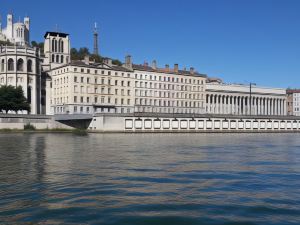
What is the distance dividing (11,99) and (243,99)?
→ 79.4m

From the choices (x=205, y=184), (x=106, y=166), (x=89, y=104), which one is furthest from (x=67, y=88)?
(x=205, y=184)

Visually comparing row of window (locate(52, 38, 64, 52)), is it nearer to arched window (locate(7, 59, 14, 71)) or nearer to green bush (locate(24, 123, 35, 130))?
arched window (locate(7, 59, 14, 71))

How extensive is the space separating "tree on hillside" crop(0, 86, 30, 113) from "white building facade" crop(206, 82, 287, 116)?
6039 cm

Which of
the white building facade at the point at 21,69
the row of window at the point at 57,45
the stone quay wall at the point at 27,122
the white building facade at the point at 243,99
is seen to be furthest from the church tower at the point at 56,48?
the white building facade at the point at 243,99

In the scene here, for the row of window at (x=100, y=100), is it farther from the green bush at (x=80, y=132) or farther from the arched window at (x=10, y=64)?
the arched window at (x=10, y=64)

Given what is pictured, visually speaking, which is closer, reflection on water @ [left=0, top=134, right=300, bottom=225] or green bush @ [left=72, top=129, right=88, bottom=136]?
reflection on water @ [left=0, top=134, right=300, bottom=225]

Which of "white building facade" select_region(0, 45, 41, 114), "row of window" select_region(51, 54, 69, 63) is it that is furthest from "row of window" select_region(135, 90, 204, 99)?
"white building facade" select_region(0, 45, 41, 114)

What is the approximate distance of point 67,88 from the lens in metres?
104

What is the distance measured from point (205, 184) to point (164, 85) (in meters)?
103

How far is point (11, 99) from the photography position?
91.8 meters

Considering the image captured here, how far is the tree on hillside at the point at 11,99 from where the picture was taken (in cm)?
9106

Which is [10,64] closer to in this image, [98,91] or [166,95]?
[98,91]

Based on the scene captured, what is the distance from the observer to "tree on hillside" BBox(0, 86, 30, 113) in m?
91.1

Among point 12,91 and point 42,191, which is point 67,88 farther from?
point 42,191
